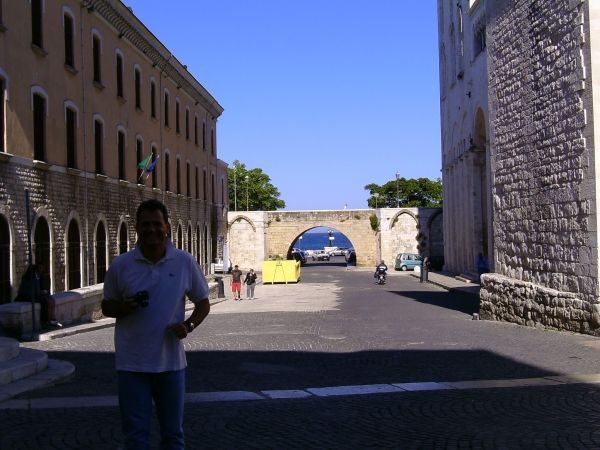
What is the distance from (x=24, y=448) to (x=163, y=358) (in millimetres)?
2180

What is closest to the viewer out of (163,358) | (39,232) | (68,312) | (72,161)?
(163,358)

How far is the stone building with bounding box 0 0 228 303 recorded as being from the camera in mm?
19516

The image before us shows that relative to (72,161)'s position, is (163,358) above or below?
below

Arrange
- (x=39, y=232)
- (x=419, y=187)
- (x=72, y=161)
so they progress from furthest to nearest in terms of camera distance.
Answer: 1. (x=419, y=187)
2. (x=72, y=161)
3. (x=39, y=232)

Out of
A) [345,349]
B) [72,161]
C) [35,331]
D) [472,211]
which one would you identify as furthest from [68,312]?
[472,211]

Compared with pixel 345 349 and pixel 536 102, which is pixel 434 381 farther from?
pixel 536 102

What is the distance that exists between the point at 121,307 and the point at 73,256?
2059 centimetres

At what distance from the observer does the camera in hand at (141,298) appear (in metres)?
4.21

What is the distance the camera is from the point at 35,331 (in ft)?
46.9

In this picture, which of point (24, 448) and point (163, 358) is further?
point (24, 448)

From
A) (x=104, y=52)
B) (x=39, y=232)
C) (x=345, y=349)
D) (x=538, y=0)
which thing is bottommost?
(x=345, y=349)

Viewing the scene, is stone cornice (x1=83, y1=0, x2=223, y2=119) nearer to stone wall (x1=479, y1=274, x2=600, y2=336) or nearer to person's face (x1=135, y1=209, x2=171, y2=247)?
stone wall (x1=479, y1=274, x2=600, y2=336)

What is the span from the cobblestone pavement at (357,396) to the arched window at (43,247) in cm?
654

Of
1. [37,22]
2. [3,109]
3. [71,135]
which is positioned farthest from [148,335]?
[71,135]
